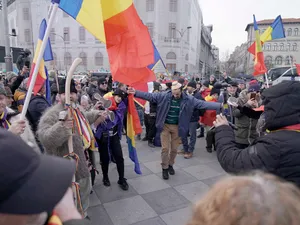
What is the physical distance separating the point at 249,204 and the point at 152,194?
11.5 feet

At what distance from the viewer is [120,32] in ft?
10.4

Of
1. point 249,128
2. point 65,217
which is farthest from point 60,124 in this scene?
point 249,128

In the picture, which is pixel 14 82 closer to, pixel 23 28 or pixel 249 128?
pixel 249 128

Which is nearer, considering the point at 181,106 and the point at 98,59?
the point at 181,106

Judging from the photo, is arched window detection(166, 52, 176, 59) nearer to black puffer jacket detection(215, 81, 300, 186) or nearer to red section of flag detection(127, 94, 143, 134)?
red section of flag detection(127, 94, 143, 134)

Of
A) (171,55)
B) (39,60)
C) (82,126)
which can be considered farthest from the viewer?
(171,55)

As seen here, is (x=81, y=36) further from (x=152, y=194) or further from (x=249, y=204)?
(x=249, y=204)

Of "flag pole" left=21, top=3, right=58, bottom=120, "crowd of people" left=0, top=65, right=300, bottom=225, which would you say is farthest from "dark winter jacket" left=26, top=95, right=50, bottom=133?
"flag pole" left=21, top=3, right=58, bottom=120

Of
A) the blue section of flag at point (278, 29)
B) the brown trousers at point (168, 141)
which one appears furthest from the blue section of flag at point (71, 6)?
the blue section of flag at point (278, 29)

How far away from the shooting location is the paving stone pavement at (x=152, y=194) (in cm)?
343

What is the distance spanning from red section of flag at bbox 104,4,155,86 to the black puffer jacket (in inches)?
78.4

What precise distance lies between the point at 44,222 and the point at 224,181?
2.11ft

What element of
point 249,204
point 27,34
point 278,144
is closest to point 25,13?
point 27,34

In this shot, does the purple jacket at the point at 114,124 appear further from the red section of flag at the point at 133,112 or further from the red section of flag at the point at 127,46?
the red section of flag at the point at 127,46
